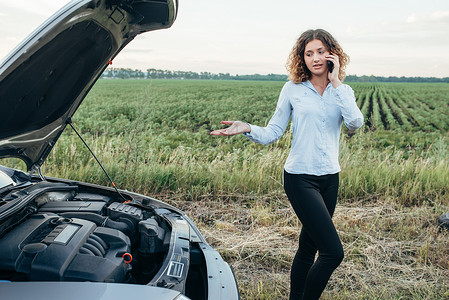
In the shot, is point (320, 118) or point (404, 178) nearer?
point (320, 118)

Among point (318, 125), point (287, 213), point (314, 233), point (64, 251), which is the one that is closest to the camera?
point (64, 251)

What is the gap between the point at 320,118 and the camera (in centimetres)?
242

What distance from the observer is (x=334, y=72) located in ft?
7.99

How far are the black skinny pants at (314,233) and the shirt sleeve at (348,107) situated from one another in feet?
1.23

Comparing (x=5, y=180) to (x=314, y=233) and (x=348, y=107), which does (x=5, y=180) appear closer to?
(x=314, y=233)

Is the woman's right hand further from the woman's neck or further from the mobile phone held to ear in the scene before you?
the mobile phone held to ear

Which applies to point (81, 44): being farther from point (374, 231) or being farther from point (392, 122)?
point (392, 122)

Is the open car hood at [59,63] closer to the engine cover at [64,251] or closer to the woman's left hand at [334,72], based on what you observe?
the engine cover at [64,251]

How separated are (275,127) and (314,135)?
0.29m

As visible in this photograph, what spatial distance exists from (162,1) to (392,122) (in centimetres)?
1969

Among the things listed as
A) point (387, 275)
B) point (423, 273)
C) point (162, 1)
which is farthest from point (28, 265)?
point (423, 273)

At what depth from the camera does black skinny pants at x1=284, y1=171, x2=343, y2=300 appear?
2.26 meters

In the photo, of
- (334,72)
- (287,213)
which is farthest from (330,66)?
(287,213)

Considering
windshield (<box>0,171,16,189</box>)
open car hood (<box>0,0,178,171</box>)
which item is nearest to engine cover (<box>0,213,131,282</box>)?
windshield (<box>0,171,16,189</box>)
